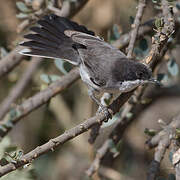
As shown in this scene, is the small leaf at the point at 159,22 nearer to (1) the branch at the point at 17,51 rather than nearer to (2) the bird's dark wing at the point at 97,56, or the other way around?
(2) the bird's dark wing at the point at 97,56

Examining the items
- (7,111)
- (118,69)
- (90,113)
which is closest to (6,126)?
(7,111)

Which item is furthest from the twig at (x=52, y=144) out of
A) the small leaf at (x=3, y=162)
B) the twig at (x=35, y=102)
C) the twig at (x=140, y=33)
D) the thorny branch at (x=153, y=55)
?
the twig at (x=140, y=33)

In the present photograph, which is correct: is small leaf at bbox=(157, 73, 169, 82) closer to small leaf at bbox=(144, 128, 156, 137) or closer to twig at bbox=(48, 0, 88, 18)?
small leaf at bbox=(144, 128, 156, 137)

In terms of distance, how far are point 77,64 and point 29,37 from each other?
0.50 m

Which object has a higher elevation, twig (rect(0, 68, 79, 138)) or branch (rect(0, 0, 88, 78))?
branch (rect(0, 0, 88, 78))

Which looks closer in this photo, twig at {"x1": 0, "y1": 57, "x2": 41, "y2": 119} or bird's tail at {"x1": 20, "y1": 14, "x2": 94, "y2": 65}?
bird's tail at {"x1": 20, "y1": 14, "x2": 94, "y2": 65}

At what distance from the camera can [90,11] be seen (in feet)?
18.1

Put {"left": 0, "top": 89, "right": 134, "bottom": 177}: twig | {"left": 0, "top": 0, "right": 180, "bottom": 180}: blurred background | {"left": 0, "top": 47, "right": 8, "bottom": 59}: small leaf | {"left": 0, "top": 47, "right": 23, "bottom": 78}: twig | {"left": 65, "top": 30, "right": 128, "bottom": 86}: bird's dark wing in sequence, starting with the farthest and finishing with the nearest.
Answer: {"left": 0, "top": 0, "right": 180, "bottom": 180}: blurred background, {"left": 0, "top": 47, "right": 8, "bottom": 59}: small leaf, {"left": 0, "top": 47, "right": 23, "bottom": 78}: twig, {"left": 65, "top": 30, "right": 128, "bottom": 86}: bird's dark wing, {"left": 0, "top": 89, "right": 134, "bottom": 177}: twig

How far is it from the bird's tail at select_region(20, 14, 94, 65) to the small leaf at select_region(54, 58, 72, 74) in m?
0.04

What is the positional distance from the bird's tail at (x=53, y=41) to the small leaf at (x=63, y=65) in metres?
0.04

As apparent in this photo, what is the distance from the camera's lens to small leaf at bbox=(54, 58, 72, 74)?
11.7 feet

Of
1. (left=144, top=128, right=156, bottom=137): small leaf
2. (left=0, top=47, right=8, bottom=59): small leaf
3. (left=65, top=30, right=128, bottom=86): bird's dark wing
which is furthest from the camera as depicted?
(left=0, top=47, right=8, bottom=59): small leaf

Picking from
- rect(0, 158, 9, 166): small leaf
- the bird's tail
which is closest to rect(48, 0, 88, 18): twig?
the bird's tail

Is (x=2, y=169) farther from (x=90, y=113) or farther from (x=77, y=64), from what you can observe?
(x=90, y=113)
